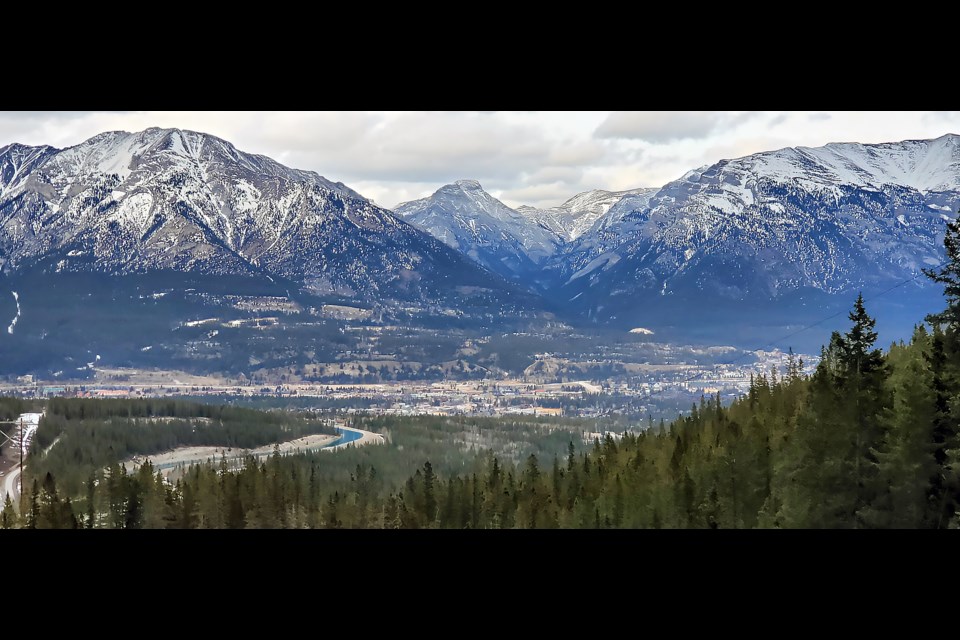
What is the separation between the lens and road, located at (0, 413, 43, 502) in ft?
211

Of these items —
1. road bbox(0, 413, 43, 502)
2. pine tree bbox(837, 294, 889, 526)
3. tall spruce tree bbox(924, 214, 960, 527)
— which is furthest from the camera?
road bbox(0, 413, 43, 502)

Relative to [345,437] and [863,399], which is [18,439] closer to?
[345,437]

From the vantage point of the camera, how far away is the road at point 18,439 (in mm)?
64381

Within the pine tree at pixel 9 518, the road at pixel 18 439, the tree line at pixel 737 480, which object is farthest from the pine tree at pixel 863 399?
the road at pixel 18 439

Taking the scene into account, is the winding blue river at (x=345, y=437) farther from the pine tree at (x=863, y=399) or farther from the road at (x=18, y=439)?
the pine tree at (x=863, y=399)

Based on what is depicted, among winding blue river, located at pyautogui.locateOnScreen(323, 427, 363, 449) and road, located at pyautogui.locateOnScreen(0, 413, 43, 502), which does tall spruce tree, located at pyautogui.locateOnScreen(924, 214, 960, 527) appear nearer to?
road, located at pyautogui.locateOnScreen(0, 413, 43, 502)

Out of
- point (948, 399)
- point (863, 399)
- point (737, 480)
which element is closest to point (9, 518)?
point (737, 480)

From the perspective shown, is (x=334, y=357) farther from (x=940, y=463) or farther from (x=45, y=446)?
(x=940, y=463)

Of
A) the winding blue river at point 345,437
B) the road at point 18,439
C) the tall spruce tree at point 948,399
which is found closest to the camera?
the tall spruce tree at point 948,399

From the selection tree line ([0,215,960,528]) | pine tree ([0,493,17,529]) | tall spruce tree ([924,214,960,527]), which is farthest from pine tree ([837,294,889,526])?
pine tree ([0,493,17,529])

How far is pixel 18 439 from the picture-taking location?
74.2m

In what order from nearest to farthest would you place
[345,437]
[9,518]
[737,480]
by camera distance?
[737,480] → [9,518] → [345,437]
